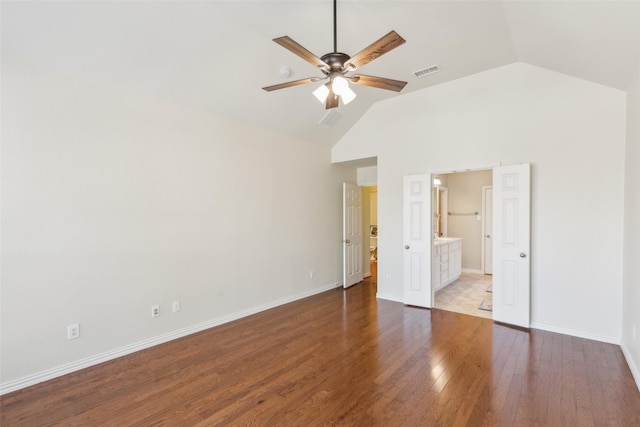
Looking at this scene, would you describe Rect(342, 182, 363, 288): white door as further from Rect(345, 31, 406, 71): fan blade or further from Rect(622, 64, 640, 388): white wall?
Rect(622, 64, 640, 388): white wall

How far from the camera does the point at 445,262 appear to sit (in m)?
5.84

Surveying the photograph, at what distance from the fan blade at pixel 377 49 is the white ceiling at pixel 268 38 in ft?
2.89

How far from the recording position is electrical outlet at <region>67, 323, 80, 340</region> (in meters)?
2.86

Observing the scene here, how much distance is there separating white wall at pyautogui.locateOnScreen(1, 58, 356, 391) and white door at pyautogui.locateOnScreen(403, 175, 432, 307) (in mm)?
2129

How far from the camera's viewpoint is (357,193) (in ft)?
21.0

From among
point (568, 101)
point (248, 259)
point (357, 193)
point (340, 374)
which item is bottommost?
point (340, 374)

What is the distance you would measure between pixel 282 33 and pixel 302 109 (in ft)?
4.77

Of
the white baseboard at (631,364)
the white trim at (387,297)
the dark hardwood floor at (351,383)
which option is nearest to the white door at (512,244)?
the dark hardwood floor at (351,383)

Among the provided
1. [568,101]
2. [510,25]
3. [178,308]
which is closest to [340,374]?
[178,308]

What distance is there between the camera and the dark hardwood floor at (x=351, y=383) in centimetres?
219

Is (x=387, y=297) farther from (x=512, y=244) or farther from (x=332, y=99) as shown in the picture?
(x=332, y=99)

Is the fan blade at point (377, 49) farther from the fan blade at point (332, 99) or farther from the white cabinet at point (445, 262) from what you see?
the white cabinet at point (445, 262)

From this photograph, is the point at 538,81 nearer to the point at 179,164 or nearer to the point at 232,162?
the point at 232,162

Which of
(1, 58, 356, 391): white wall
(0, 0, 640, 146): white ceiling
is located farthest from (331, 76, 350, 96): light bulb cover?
(1, 58, 356, 391): white wall
